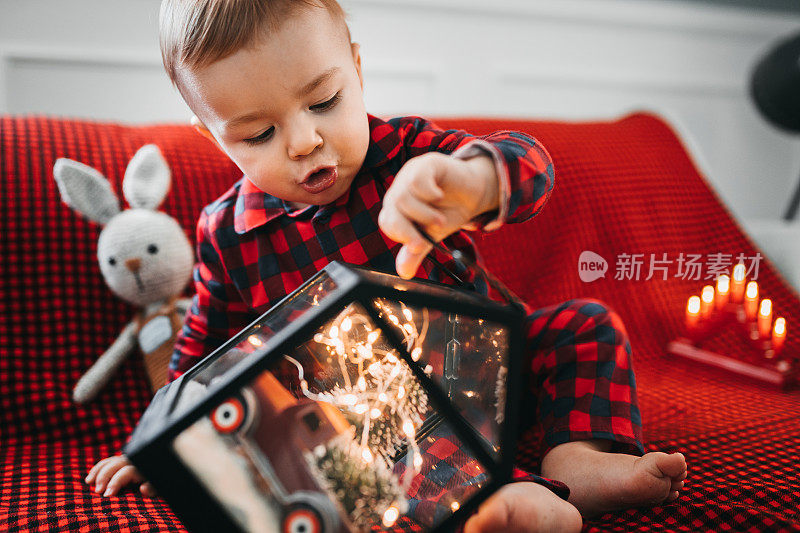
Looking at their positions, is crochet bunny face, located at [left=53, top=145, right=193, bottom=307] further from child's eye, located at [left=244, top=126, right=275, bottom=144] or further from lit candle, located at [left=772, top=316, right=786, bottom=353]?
lit candle, located at [left=772, top=316, right=786, bottom=353]

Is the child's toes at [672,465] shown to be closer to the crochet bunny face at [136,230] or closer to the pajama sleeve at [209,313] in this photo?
the pajama sleeve at [209,313]

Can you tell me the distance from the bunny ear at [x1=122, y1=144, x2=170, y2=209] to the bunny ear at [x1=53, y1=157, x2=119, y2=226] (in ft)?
0.07

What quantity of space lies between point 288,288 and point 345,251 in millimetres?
76

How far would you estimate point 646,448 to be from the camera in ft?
1.64

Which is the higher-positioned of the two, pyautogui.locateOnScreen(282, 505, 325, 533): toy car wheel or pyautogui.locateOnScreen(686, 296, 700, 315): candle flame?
pyautogui.locateOnScreen(686, 296, 700, 315): candle flame

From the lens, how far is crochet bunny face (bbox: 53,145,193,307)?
65cm

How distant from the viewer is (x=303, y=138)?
42 centimetres

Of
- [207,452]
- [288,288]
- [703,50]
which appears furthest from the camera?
[703,50]

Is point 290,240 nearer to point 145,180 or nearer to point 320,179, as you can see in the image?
point 320,179

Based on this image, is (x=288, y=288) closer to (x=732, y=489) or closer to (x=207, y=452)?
(x=207, y=452)

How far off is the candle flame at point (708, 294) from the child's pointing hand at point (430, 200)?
272 millimetres

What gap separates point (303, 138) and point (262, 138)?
47mm

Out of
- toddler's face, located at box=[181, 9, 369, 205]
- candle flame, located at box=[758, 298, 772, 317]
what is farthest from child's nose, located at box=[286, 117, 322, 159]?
candle flame, located at box=[758, 298, 772, 317]

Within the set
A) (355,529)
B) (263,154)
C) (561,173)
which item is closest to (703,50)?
(561,173)
